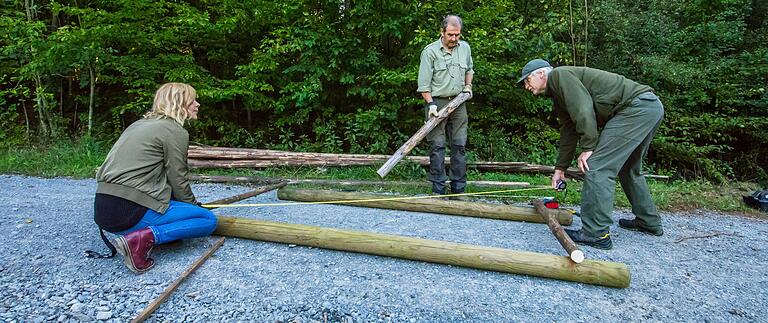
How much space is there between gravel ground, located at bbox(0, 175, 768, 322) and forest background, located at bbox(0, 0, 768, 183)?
4321 millimetres

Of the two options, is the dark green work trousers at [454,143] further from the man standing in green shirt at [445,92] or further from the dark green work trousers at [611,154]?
the dark green work trousers at [611,154]

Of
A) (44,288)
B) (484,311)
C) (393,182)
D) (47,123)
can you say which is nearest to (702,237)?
(484,311)

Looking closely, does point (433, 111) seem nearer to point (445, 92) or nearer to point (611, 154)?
point (445, 92)

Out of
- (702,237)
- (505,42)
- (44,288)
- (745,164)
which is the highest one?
(505,42)

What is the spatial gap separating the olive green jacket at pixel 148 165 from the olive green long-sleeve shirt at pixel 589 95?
308 centimetres

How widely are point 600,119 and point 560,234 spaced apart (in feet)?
3.93

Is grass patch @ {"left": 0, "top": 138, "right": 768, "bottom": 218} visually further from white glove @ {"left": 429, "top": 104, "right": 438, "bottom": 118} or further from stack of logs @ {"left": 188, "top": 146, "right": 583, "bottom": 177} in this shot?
white glove @ {"left": 429, "top": 104, "right": 438, "bottom": 118}

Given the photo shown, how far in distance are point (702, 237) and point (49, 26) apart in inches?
496

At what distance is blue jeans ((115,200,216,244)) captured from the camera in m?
2.81

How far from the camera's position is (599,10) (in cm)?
854

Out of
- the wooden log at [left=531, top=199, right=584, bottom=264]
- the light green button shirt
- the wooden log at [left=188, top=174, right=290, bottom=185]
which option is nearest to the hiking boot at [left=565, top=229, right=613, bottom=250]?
the wooden log at [left=531, top=199, right=584, bottom=264]

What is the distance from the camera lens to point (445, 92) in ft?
16.4

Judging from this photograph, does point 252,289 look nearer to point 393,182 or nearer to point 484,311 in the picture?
point 484,311

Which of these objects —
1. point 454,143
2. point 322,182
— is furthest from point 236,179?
point 454,143
